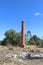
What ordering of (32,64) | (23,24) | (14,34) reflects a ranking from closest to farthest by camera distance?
(32,64) < (23,24) < (14,34)

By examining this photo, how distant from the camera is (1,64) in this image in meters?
10.5

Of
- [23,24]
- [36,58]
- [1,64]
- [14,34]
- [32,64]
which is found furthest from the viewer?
[14,34]

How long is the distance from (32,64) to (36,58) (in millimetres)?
3345

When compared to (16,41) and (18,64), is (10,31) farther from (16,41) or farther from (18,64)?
(18,64)

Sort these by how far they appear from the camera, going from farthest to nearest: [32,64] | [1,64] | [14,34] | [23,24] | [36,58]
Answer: [14,34] < [23,24] < [36,58] < [32,64] < [1,64]

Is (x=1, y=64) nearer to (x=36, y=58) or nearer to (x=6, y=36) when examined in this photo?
(x=36, y=58)

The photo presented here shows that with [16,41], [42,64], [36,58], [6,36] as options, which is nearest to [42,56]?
[36,58]

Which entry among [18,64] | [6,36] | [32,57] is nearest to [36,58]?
[32,57]

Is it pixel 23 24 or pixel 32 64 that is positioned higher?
pixel 23 24

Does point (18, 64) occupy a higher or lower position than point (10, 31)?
lower

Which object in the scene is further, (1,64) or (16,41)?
(16,41)

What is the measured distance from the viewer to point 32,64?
39.1 feet

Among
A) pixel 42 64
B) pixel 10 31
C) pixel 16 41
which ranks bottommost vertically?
pixel 42 64

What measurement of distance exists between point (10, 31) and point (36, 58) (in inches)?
A: 1666
